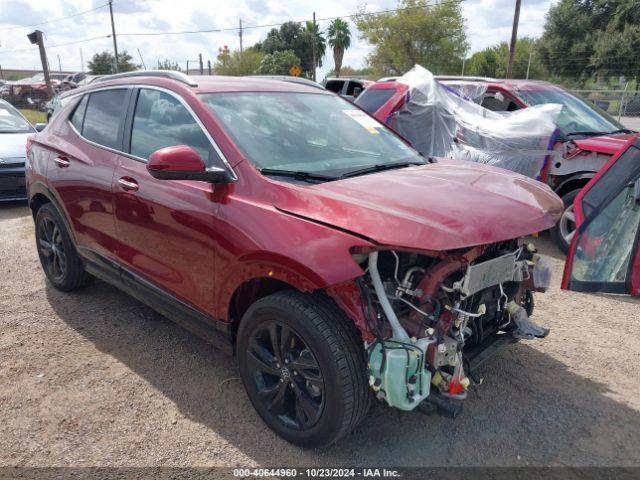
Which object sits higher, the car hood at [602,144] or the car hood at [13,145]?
the car hood at [602,144]

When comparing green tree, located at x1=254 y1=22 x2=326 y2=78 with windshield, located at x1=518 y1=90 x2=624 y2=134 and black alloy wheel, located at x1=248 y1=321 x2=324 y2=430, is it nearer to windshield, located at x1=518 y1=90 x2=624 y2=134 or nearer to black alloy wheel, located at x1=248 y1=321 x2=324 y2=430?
windshield, located at x1=518 y1=90 x2=624 y2=134

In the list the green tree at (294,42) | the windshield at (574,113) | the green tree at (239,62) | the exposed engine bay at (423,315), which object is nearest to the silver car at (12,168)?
the exposed engine bay at (423,315)

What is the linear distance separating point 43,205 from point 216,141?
2.59 m

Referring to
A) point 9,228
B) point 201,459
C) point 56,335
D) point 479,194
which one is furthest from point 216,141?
point 9,228

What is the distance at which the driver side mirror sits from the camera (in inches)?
105

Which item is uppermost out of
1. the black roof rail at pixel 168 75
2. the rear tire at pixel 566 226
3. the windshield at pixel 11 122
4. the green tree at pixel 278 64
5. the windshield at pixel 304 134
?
the green tree at pixel 278 64

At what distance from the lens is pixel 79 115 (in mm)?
4227

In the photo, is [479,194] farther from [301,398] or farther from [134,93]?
[134,93]

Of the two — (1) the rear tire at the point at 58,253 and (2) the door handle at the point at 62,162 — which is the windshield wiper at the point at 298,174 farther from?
(1) the rear tire at the point at 58,253

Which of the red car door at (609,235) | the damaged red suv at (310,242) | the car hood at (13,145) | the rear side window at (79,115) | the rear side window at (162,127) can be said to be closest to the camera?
the damaged red suv at (310,242)

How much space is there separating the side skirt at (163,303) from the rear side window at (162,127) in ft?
2.85

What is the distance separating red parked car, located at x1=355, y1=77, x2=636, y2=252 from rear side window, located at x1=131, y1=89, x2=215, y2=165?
3.70 meters

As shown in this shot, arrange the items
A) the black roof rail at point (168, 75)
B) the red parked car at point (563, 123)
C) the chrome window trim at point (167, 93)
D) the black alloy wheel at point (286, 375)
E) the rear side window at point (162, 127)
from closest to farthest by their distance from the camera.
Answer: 1. the black alloy wheel at point (286, 375)
2. the chrome window trim at point (167, 93)
3. the rear side window at point (162, 127)
4. the black roof rail at point (168, 75)
5. the red parked car at point (563, 123)

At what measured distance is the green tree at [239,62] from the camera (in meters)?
53.7
